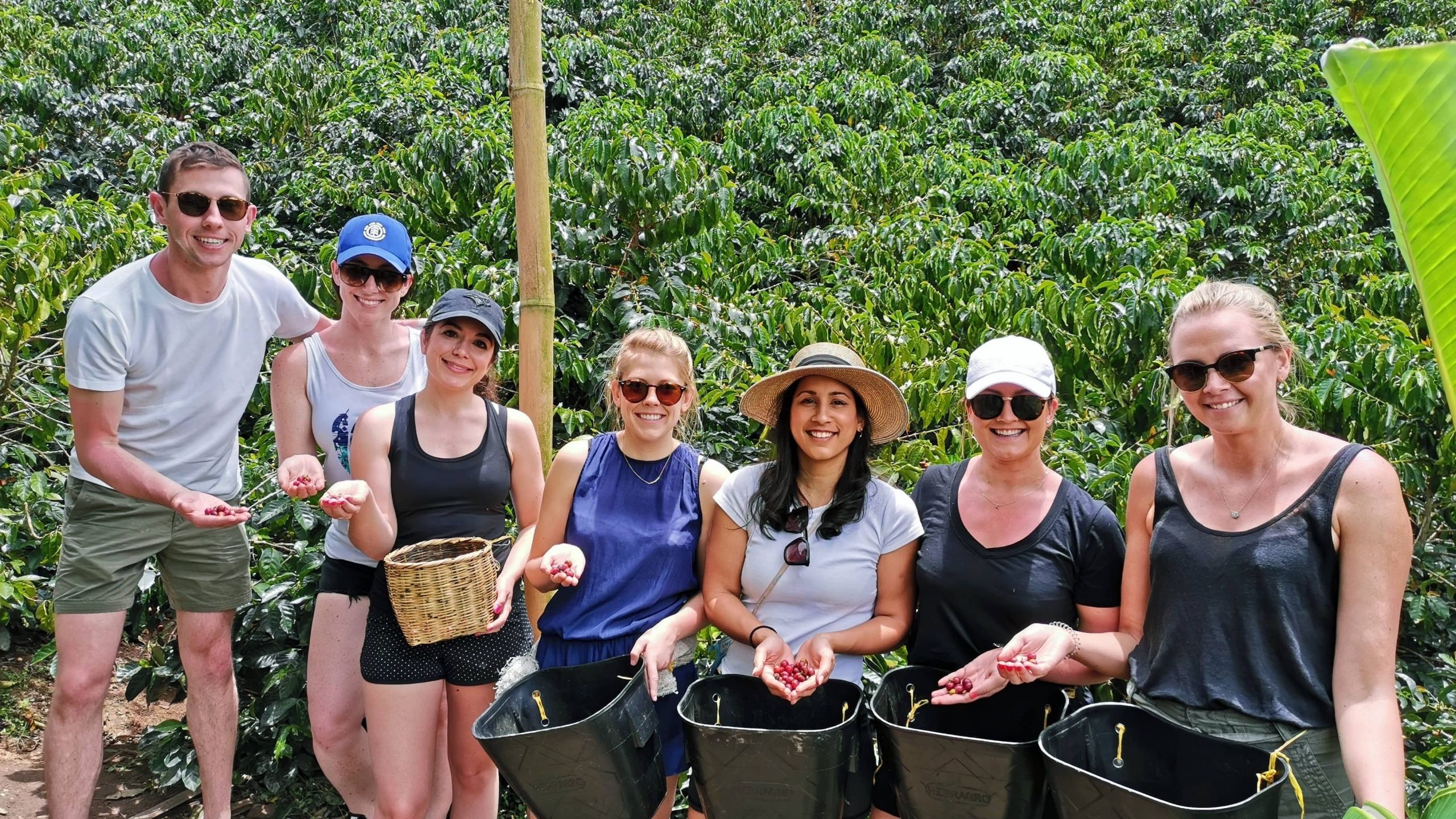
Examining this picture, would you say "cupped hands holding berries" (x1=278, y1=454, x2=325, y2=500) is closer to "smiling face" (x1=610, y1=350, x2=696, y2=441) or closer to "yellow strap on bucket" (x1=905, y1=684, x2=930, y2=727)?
"smiling face" (x1=610, y1=350, x2=696, y2=441)

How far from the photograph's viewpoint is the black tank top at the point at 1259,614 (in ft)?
6.19

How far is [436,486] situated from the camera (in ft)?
8.37

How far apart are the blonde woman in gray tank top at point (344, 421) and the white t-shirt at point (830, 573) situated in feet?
3.19

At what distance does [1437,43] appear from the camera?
1167 mm

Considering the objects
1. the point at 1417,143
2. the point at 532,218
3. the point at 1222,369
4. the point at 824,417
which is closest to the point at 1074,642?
the point at 1222,369

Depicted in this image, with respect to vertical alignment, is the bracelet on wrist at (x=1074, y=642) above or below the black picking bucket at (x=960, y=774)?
above

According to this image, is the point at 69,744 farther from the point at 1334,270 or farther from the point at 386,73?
the point at 386,73

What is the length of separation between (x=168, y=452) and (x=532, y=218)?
3.55 ft

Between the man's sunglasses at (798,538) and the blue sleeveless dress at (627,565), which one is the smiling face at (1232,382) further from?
the blue sleeveless dress at (627,565)

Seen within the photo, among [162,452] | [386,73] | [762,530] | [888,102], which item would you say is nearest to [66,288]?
[162,452]

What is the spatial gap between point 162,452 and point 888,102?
10.2m

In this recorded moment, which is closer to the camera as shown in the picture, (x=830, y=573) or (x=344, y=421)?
(x=830, y=573)

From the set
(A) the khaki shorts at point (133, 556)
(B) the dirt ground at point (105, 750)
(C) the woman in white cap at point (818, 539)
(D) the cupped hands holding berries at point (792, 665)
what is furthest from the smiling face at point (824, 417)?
(B) the dirt ground at point (105, 750)

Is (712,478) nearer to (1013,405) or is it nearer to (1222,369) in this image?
(1013,405)
